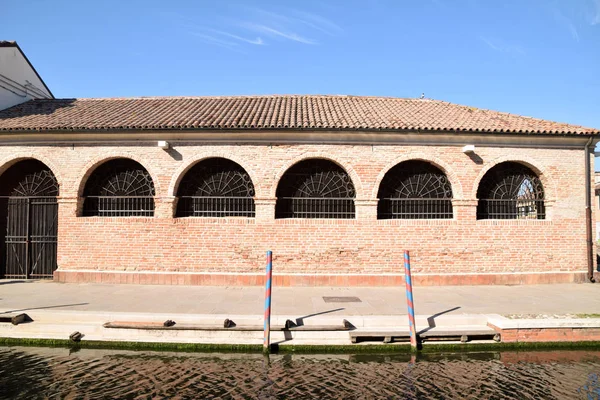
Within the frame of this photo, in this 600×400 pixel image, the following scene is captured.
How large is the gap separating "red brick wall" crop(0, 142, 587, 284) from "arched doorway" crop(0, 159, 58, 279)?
33.5 inches

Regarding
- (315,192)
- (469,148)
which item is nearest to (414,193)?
(469,148)

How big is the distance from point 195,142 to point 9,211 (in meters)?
6.53

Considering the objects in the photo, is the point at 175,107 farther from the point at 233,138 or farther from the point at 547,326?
the point at 547,326

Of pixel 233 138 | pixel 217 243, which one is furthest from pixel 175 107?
A: pixel 217 243

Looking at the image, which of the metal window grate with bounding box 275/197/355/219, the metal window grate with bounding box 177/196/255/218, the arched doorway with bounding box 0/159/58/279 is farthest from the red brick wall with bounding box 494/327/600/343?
the arched doorway with bounding box 0/159/58/279

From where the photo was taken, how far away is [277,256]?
9891 millimetres

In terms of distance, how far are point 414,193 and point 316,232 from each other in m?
3.24

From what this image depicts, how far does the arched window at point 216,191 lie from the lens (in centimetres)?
1034

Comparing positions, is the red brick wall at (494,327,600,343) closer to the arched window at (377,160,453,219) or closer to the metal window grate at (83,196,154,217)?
the arched window at (377,160,453,219)

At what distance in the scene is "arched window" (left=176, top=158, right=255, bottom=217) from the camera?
1034cm

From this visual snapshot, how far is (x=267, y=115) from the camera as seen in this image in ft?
37.2

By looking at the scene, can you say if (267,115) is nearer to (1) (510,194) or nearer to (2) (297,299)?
(2) (297,299)

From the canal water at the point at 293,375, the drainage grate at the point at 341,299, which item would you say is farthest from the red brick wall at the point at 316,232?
the canal water at the point at 293,375

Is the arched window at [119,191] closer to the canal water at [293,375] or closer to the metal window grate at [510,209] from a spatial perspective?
the canal water at [293,375]
